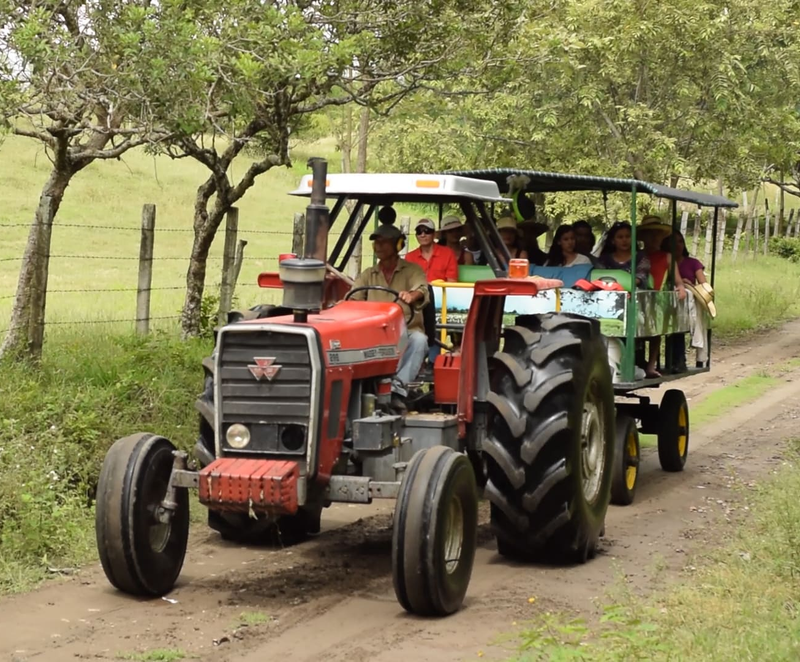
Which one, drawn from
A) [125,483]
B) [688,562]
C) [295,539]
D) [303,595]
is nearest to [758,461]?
[688,562]

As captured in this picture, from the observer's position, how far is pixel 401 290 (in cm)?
834

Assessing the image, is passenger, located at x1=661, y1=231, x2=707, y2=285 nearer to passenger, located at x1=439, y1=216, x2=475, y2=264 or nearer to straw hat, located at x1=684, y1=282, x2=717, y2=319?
straw hat, located at x1=684, y1=282, x2=717, y2=319

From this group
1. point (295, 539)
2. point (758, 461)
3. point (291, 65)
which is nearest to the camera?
point (295, 539)

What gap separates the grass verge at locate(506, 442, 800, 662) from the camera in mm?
5594

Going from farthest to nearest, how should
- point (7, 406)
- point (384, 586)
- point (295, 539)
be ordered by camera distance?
1. point (7, 406)
2. point (295, 539)
3. point (384, 586)

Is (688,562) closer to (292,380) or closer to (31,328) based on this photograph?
(292,380)

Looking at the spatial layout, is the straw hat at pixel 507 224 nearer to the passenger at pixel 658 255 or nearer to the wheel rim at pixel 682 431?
the passenger at pixel 658 255

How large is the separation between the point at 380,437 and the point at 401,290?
1.41 m

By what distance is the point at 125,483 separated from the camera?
22.7ft

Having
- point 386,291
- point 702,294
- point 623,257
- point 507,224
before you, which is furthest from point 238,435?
point 702,294

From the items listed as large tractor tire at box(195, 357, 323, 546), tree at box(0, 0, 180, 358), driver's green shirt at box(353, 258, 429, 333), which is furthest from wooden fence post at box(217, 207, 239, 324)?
driver's green shirt at box(353, 258, 429, 333)

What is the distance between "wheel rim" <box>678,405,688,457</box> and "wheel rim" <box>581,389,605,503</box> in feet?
9.60

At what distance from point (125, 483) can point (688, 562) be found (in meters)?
3.35

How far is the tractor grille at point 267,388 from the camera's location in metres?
6.95
